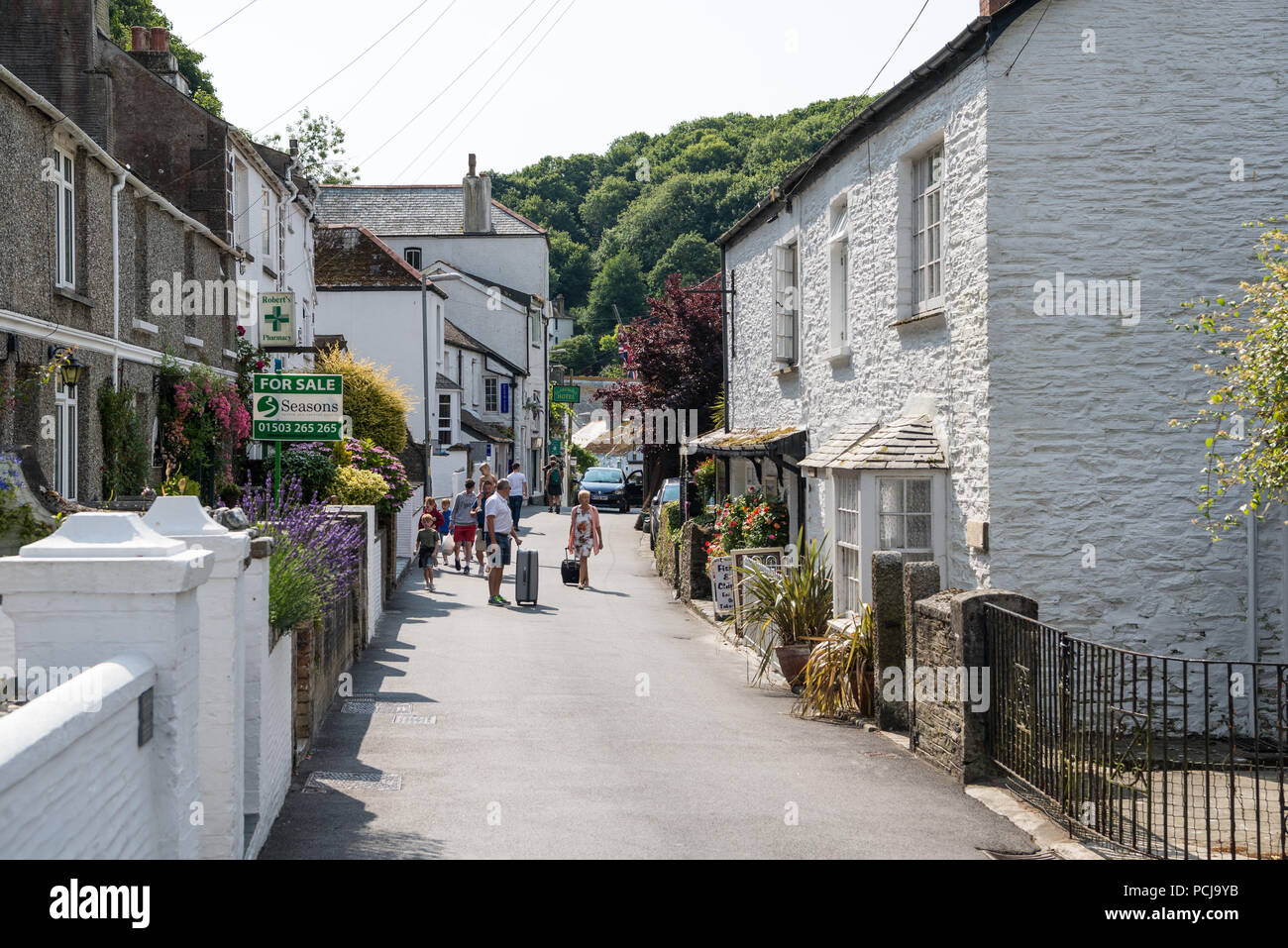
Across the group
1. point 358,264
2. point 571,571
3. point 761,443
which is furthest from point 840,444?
point 358,264

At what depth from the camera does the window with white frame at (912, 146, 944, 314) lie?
489 inches

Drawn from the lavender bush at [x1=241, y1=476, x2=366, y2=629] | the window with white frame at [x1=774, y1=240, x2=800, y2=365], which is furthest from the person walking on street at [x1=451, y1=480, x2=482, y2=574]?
the lavender bush at [x1=241, y1=476, x2=366, y2=629]

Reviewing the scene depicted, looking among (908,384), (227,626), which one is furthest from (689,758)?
(908,384)

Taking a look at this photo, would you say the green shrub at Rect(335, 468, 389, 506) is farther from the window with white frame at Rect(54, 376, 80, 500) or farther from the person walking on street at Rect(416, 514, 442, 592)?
the window with white frame at Rect(54, 376, 80, 500)

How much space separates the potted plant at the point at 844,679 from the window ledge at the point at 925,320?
9.33 feet

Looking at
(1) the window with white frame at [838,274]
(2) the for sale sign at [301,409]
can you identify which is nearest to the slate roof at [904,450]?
(1) the window with white frame at [838,274]

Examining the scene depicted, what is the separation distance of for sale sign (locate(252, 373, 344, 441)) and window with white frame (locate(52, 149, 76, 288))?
216 cm

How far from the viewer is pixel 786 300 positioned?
18.7m

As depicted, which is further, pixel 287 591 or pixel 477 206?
pixel 477 206

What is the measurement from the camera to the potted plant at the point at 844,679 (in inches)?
457

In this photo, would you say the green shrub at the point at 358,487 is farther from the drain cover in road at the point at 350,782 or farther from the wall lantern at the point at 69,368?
the drain cover in road at the point at 350,782

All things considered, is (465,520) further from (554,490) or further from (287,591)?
(554,490)

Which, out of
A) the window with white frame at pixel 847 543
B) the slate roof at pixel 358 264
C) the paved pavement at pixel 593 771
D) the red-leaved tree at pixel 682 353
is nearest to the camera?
the paved pavement at pixel 593 771

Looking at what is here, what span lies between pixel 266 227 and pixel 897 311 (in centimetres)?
1674
